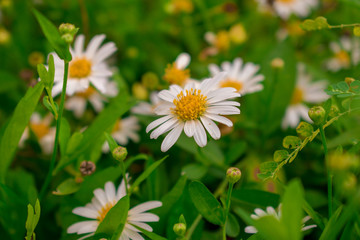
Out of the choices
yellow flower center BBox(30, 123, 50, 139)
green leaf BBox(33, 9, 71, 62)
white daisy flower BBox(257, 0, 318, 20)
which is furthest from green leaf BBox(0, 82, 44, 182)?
white daisy flower BBox(257, 0, 318, 20)

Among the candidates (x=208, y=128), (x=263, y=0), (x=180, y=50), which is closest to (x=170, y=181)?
(x=208, y=128)

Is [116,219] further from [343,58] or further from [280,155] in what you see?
[343,58]

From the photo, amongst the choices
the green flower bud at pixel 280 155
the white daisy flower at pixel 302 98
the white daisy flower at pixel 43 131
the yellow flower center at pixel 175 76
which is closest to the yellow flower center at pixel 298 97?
the white daisy flower at pixel 302 98

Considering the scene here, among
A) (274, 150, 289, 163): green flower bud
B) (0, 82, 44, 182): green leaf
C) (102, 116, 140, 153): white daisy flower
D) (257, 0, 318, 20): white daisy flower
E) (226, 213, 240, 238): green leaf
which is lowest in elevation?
(226, 213, 240, 238): green leaf

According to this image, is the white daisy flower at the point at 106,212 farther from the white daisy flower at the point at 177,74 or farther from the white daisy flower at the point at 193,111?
the white daisy flower at the point at 177,74

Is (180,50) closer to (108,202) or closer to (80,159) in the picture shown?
(80,159)

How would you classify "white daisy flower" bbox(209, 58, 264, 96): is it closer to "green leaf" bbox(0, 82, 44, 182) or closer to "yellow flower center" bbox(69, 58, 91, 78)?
"yellow flower center" bbox(69, 58, 91, 78)

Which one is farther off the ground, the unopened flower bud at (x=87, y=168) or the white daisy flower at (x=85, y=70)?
the white daisy flower at (x=85, y=70)
